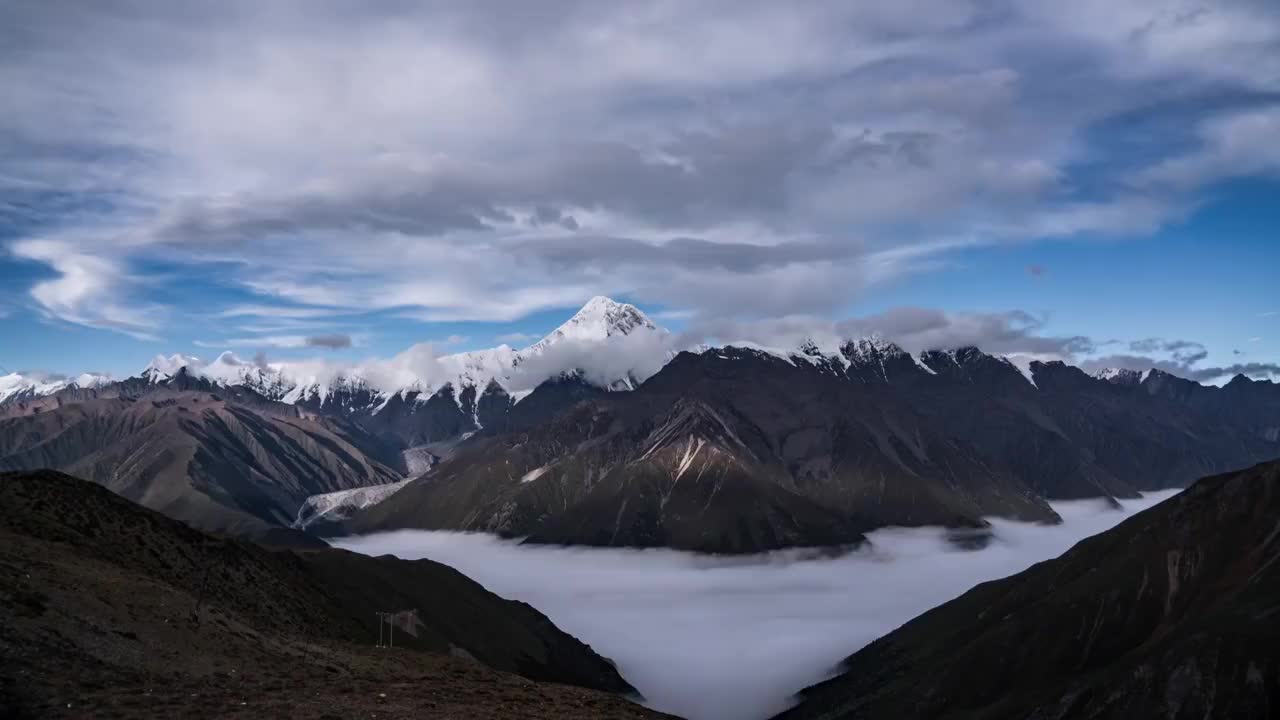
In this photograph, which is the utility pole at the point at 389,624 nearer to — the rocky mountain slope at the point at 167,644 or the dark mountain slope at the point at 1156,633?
the rocky mountain slope at the point at 167,644

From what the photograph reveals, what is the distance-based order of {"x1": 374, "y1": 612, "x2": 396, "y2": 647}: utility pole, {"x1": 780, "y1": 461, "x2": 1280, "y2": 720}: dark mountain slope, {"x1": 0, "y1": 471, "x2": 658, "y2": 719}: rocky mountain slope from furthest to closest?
{"x1": 374, "y1": 612, "x2": 396, "y2": 647}: utility pole → {"x1": 780, "y1": 461, "x2": 1280, "y2": 720}: dark mountain slope → {"x1": 0, "y1": 471, "x2": 658, "y2": 719}: rocky mountain slope

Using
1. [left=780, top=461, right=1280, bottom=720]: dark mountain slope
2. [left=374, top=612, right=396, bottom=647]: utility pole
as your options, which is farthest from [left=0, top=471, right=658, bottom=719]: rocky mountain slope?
[left=780, top=461, right=1280, bottom=720]: dark mountain slope

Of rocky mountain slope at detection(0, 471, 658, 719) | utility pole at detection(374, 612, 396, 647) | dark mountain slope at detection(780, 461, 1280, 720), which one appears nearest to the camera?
rocky mountain slope at detection(0, 471, 658, 719)

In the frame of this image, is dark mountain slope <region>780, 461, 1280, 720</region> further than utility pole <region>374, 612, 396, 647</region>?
No

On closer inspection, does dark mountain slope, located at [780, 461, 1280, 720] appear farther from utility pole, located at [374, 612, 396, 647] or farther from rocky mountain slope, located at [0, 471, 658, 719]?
utility pole, located at [374, 612, 396, 647]

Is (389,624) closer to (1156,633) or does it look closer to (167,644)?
(167,644)

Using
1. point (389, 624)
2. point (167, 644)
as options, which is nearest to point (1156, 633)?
point (389, 624)
